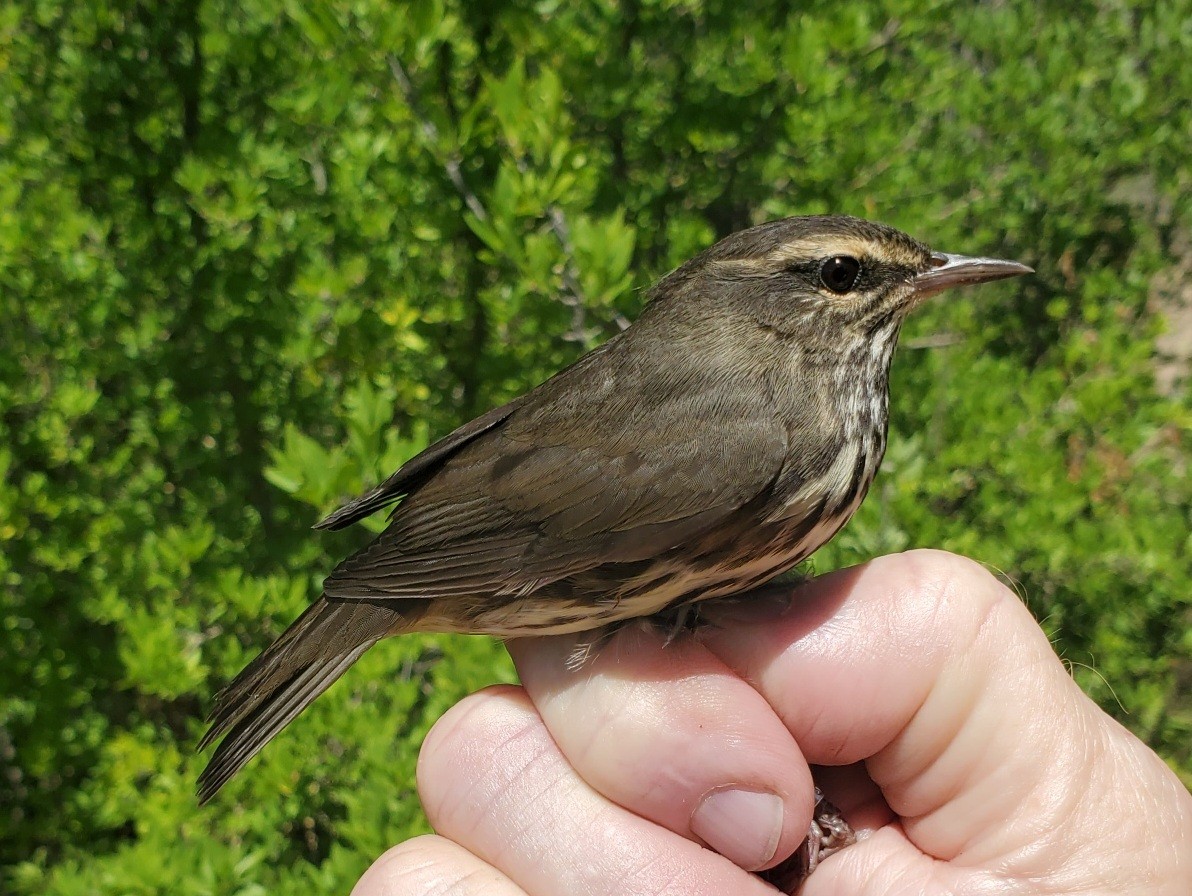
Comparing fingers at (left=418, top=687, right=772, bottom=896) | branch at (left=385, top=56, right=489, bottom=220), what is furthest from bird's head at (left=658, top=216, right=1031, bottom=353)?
fingers at (left=418, top=687, right=772, bottom=896)

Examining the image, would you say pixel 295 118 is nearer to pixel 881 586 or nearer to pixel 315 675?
pixel 315 675

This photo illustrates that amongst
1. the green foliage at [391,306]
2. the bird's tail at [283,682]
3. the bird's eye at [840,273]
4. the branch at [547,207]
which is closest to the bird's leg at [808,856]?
the green foliage at [391,306]

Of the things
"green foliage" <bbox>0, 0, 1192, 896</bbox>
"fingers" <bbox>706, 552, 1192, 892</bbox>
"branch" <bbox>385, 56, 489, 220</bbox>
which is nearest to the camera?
"fingers" <bbox>706, 552, 1192, 892</bbox>

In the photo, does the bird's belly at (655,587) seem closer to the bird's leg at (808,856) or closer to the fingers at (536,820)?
the fingers at (536,820)

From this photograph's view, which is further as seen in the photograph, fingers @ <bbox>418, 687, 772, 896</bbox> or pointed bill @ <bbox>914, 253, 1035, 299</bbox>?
pointed bill @ <bbox>914, 253, 1035, 299</bbox>

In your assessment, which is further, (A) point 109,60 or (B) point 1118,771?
(A) point 109,60

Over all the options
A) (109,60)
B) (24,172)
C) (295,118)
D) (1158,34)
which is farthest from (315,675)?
(1158,34)

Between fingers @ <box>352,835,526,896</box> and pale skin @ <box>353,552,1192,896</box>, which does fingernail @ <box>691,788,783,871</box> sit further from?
fingers @ <box>352,835,526,896</box>
